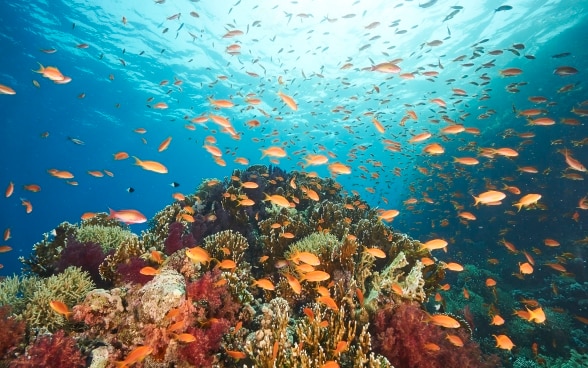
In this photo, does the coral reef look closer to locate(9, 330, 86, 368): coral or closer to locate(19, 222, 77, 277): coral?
locate(19, 222, 77, 277): coral

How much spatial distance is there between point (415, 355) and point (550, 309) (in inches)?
441

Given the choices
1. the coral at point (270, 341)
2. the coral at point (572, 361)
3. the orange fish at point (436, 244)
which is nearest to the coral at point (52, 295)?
the coral at point (270, 341)

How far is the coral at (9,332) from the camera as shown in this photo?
3615 mm

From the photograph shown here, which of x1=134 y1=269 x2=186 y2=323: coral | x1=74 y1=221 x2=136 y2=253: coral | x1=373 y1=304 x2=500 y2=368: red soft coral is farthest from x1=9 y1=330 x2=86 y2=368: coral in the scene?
x1=373 y1=304 x2=500 y2=368: red soft coral

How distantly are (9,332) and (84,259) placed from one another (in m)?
1.74

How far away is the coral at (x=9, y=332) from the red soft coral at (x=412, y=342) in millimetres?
5056

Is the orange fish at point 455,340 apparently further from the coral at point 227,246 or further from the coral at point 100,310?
the coral at point 100,310

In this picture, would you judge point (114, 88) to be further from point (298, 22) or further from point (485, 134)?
point (485, 134)

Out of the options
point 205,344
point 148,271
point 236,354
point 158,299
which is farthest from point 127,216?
point 236,354

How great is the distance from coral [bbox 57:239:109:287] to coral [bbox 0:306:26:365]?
138 cm

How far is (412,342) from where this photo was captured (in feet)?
13.9

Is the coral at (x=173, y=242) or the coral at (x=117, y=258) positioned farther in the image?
the coral at (x=173, y=242)

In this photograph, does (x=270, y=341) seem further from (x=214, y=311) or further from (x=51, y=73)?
(x=51, y=73)

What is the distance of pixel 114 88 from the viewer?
37594mm
